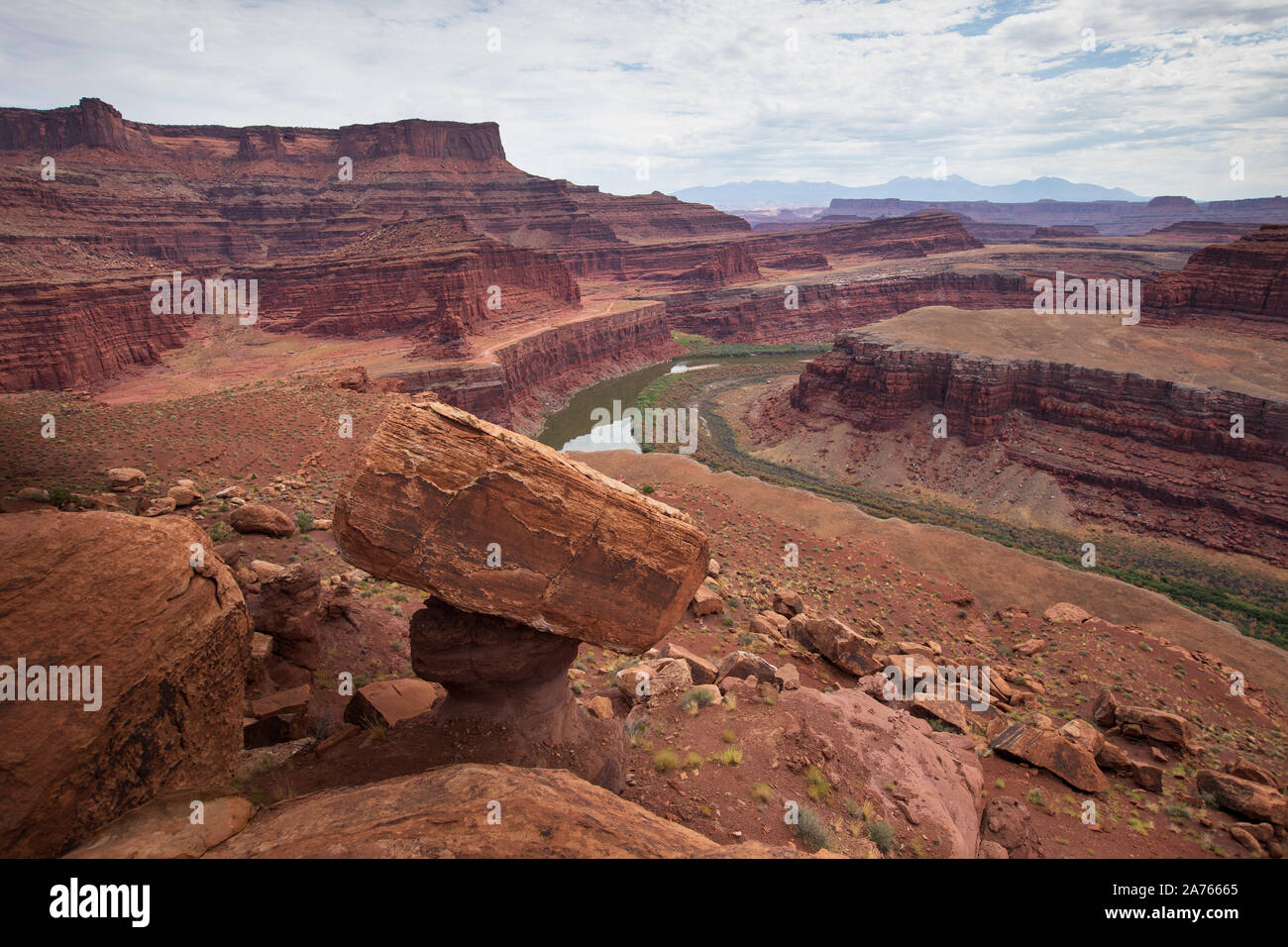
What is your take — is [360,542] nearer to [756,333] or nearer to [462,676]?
[462,676]

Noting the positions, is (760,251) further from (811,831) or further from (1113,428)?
(811,831)

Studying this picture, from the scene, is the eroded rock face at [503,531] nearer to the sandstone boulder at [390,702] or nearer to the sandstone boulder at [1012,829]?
the sandstone boulder at [390,702]

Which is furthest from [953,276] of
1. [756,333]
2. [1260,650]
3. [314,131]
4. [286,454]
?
[314,131]

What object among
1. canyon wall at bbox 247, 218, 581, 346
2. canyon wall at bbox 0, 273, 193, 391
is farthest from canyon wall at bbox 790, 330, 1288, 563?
canyon wall at bbox 0, 273, 193, 391

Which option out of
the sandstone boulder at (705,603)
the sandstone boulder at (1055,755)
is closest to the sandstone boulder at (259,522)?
the sandstone boulder at (705,603)

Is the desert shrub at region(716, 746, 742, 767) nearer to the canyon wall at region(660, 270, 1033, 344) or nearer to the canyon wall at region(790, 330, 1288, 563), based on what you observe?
the canyon wall at region(790, 330, 1288, 563)

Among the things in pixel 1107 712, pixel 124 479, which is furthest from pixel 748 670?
pixel 124 479
